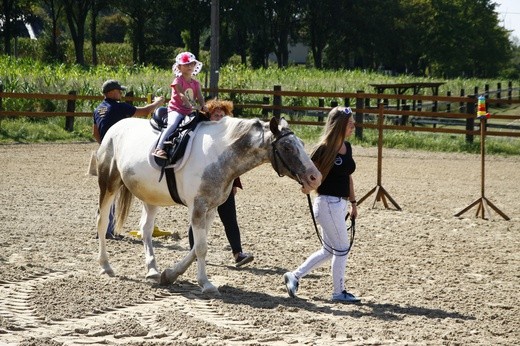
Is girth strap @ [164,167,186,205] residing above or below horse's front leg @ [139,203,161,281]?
above

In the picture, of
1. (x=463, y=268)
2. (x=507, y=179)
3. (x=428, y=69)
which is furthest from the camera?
(x=428, y=69)

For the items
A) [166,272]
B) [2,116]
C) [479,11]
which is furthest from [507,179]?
[479,11]

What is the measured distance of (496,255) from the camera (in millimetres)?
9789

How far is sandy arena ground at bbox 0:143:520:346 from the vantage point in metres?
6.39

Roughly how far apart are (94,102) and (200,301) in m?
20.1

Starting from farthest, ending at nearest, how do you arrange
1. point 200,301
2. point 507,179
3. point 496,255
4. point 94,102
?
point 94,102 < point 507,179 < point 496,255 < point 200,301

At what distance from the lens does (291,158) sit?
7316 millimetres

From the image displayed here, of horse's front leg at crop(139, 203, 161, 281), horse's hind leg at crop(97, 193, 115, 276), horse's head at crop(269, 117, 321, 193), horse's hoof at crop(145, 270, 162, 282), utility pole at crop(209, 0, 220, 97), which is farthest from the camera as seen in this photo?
utility pole at crop(209, 0, 220, 97)

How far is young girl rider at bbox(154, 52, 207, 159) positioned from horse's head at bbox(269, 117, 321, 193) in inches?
43.4

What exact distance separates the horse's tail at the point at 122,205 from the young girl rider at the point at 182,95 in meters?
1.06

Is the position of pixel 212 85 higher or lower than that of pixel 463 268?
higher

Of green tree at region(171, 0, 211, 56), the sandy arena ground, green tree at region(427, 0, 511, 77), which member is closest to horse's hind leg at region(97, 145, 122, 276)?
the sandy arena ground

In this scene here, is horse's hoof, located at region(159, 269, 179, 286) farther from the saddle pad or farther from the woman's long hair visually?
the woman's long hair

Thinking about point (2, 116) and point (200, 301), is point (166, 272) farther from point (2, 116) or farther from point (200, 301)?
point (2, 116)
